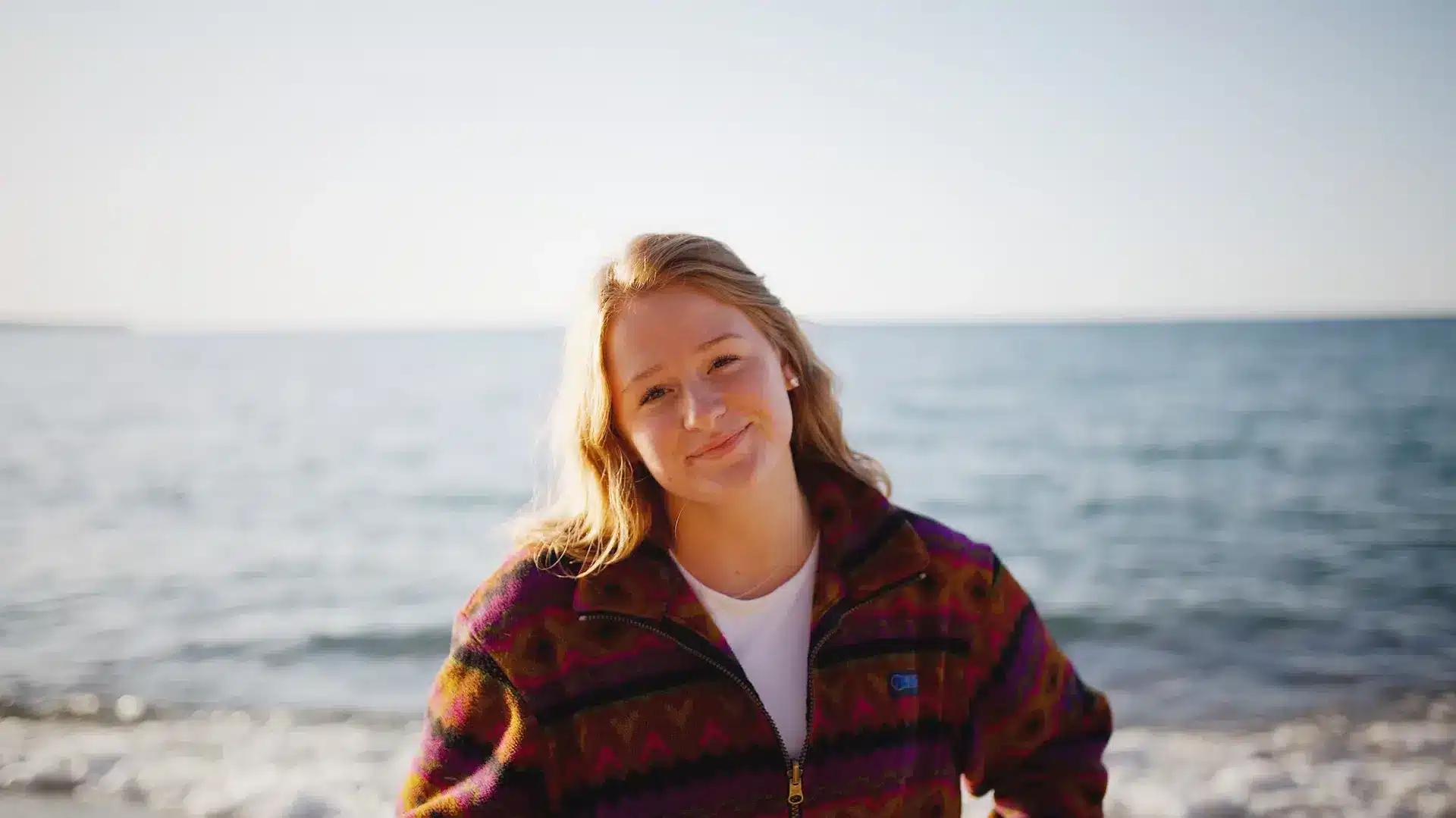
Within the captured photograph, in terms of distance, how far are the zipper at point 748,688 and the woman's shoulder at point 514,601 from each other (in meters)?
0.07

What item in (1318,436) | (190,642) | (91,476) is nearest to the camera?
(190,642)

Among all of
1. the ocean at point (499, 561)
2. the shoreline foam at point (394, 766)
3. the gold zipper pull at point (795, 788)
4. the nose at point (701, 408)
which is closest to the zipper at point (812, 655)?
the gold zipper pull at point (795, 788)

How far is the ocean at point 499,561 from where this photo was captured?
5.48m

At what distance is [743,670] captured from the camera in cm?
212

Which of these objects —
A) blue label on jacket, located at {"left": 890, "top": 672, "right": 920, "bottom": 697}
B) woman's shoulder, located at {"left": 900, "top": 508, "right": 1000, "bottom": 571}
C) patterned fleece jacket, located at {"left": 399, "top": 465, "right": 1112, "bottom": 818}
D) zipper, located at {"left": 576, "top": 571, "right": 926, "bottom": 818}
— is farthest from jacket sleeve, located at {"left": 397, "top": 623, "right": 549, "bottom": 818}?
woman's shoulder, located at {"left": 900, "top": 508, "right": 1000, "bottom": 571}

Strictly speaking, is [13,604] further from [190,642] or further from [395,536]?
[395,536]

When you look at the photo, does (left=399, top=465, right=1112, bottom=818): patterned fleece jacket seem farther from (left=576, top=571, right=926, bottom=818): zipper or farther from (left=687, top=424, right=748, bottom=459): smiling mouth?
(left=687, top=424, right=748, bottom=459): smiling mouth

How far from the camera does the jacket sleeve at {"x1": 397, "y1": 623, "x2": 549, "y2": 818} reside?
6.63ft

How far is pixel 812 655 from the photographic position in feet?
7.01

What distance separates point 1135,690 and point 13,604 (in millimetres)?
8591

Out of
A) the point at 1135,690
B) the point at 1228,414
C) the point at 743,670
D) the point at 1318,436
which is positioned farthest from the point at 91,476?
the point at 1228,414

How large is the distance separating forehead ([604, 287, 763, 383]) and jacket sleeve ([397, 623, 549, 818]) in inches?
24.9

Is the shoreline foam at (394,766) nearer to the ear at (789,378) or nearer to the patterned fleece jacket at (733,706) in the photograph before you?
the patterned fleece jacket at (733,706)

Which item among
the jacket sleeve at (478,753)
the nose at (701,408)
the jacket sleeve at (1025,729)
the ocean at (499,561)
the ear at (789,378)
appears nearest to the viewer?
the jacket sleeve at (478,753)
